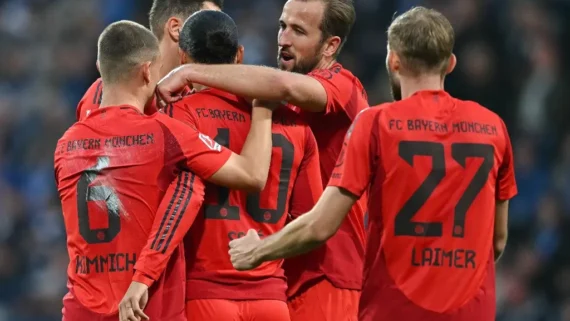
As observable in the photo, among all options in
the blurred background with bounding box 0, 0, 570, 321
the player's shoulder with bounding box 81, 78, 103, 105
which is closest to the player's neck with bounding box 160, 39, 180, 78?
the player's shoulder with bounding box 81, 78, 103, 105

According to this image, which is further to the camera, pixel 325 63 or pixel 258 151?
pixel 325 63

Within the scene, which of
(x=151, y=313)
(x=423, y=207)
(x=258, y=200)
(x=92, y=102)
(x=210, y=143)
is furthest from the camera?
(x=92, y=102)

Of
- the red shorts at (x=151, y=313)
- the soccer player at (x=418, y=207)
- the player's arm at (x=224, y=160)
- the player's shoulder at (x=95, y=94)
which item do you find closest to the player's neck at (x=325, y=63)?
the player's arm at (x=224, y=160)

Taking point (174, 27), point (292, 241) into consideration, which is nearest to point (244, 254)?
point (292, 241)

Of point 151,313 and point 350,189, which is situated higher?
point 350,189

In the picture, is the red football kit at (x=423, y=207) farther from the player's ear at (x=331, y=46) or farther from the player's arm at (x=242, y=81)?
the player's ear at (x=331, y=46)

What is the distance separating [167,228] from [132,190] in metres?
0.26

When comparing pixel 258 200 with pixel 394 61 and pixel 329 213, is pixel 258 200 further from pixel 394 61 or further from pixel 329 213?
pixel 394 61

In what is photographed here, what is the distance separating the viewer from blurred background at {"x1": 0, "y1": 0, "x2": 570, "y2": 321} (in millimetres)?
11711

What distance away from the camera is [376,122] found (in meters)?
4.68

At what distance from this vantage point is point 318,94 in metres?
5.54

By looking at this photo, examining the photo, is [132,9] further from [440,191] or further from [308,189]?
[440,191]

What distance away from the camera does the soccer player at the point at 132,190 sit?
506 centimetres

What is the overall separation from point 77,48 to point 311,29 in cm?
810
